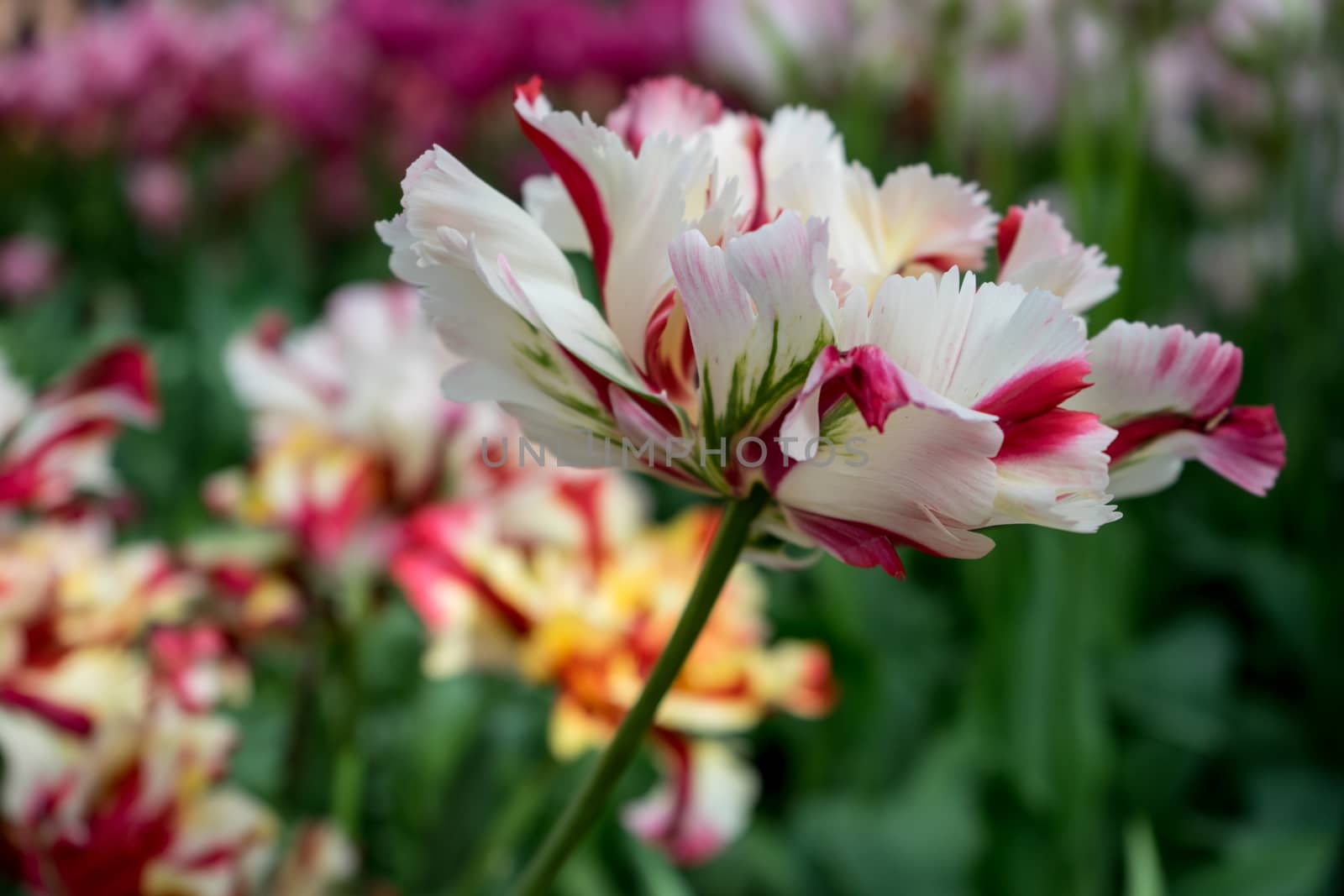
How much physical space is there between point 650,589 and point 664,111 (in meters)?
0.26

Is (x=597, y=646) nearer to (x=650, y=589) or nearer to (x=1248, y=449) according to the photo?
(x=650, y=589)

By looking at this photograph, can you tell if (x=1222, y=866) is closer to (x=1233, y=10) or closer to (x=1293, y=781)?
(x=1293, y=781)

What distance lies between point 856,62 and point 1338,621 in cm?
55

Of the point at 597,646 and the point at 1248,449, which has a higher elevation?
the point at 1248,449

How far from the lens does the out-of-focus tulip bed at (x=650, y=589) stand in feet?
1.21

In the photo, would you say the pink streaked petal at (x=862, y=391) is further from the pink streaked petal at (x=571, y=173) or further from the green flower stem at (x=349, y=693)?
the green flower stem at (x=349, y=693)

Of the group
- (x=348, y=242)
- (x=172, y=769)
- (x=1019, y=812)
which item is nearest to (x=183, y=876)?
(x=172, y=769)

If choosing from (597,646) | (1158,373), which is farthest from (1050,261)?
(597,646)

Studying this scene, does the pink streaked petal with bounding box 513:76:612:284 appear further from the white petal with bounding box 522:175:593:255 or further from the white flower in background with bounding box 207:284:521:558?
the white flower in background with bounding box 207:284:521:558

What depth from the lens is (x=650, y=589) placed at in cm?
47

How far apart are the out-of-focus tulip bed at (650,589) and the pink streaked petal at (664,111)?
7.8 inches

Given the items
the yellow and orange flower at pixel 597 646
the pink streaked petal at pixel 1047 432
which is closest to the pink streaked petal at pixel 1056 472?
the pink streaked petal at pixel 1047 432

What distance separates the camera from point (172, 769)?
1.11ft

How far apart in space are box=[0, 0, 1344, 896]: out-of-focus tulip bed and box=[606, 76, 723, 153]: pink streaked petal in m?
0.20
